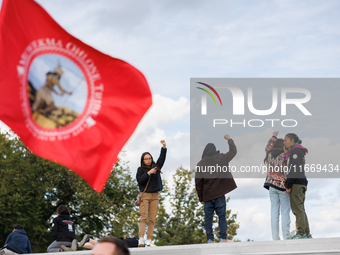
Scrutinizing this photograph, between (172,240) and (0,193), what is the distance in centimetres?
1495

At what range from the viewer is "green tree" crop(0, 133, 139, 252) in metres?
27.4

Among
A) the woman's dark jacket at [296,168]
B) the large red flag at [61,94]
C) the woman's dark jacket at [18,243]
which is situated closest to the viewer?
the large red flag at [61,94]

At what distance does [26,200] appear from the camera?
2717 centimetres

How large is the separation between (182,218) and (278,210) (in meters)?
30.0

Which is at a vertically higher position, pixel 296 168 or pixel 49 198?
pixel 49 198

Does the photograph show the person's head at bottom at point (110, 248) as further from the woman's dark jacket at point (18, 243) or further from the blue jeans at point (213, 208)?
the woman's dark jacket at point (18, 243)

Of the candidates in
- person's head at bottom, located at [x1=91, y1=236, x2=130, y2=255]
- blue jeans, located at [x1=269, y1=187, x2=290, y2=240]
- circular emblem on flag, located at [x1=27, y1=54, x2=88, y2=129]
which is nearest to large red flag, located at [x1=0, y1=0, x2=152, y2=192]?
circular emblem on flag, located at [x1=27, y1=54, x2=88, y2=129]

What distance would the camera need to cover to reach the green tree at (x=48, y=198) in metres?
27.4

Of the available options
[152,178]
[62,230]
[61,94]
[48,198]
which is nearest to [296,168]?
[152,178]

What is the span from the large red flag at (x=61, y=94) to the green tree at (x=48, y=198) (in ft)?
77.4

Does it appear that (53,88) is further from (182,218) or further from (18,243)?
(182,218)

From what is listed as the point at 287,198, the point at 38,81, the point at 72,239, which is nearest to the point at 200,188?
the point at 287,198

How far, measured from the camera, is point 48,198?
2978 cm

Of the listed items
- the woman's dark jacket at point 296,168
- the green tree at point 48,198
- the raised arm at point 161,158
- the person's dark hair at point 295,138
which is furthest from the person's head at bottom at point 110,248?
the green tree at point 48,198
